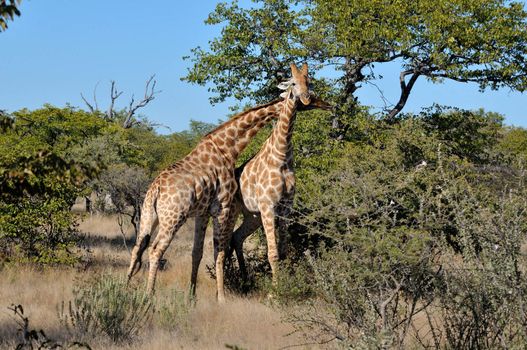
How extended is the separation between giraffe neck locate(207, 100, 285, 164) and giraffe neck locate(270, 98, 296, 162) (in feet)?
1.30

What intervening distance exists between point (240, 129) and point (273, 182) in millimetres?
1143

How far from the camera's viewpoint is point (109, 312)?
8.35m

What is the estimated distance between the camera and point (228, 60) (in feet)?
59.8

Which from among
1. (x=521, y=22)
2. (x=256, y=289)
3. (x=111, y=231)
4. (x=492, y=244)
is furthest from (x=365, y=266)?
(x=111, y=231)

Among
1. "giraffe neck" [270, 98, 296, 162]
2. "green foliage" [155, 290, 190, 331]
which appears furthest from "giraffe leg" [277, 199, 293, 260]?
"green foliage" [155, 290, 190, 331]

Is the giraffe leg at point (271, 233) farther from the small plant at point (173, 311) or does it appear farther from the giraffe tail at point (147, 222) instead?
the small plant at point (173, 311)

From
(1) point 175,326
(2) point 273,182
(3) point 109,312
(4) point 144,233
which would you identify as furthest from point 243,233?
(3) point 109,312

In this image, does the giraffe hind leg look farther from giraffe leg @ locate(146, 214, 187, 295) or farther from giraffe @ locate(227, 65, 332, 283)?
giraffe @ locate(227, 65, 332, 283)

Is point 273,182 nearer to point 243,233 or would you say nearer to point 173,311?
point 243,233

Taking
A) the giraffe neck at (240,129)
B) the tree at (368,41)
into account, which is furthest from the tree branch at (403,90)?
the giraffe neck at (240,129)

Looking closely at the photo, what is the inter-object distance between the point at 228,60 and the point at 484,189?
834cm

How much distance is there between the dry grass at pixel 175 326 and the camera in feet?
26.7

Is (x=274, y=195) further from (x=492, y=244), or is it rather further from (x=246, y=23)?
(x=246, y=23)

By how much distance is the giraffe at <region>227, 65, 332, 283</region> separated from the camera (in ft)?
36.7
